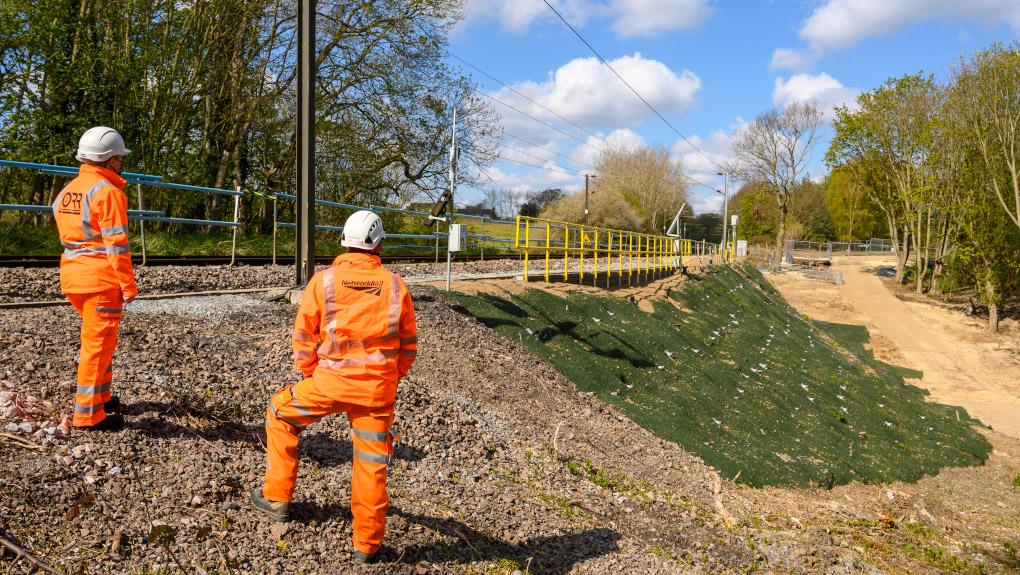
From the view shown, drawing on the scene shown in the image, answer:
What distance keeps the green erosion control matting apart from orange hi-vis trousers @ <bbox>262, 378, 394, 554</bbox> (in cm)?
464

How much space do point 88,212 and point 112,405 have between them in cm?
132

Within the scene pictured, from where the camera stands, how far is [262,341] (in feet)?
20.6

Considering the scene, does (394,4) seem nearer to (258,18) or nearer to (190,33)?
(258,18)

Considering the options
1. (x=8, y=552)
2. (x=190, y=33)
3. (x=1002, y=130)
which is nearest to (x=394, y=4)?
(x=190, y=33)

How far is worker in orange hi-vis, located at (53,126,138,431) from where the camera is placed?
13.3 ft

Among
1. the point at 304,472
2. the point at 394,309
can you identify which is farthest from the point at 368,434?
the point at 304,472

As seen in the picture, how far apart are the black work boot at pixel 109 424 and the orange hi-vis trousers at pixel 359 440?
53.3 inches

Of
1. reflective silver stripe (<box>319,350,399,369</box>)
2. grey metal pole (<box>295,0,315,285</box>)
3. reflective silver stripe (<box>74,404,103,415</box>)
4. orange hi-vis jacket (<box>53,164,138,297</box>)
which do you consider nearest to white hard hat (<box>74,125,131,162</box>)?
orange hi-vis jacket (<box>53,164,138,297</box>)

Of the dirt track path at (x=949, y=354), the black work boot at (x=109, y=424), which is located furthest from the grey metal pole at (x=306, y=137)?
the dirt track path at (x=949, y=354)

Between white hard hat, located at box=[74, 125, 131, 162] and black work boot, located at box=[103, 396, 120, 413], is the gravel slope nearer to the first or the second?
black work boot, located at box=[103, 396, 120, 413]

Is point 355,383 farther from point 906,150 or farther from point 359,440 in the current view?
point 906,150

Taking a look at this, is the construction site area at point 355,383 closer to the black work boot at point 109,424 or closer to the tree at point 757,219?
the black work boot at point 109,424

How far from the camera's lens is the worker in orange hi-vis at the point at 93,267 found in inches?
159

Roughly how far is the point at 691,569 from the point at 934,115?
39.5m
